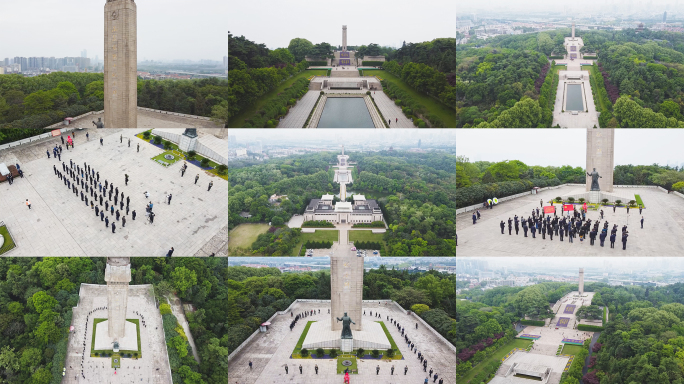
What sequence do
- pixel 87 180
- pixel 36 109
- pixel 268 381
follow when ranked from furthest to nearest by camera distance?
pixel 36 109
pixel 87 180
pixel 268 381

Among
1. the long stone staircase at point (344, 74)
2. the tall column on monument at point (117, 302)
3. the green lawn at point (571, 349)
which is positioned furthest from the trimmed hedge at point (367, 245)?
the long stone staircase at point (344, 74)

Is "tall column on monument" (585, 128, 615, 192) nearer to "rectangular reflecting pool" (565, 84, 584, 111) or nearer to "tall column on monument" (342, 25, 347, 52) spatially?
"rectangular reflecting pool" (565, 84, 584, 111)

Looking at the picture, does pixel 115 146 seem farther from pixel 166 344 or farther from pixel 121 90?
pixel 166 344

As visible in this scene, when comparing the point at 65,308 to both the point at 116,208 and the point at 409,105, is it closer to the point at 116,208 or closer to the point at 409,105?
the point at 116,208

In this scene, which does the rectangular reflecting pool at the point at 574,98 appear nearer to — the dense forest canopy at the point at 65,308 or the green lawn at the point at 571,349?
the green lawn at the point at 571,349

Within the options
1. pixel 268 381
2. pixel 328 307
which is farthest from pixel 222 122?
pixel 268 381

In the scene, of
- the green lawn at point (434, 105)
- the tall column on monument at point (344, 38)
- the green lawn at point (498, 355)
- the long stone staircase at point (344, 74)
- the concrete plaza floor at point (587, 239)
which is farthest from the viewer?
the long stone staircase at point (344, 74)

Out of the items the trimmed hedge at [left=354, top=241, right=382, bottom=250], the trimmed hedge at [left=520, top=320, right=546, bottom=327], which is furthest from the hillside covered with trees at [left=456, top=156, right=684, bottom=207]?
the trimmed hedge at [left=520, top=320, right=546, bottom=327]
